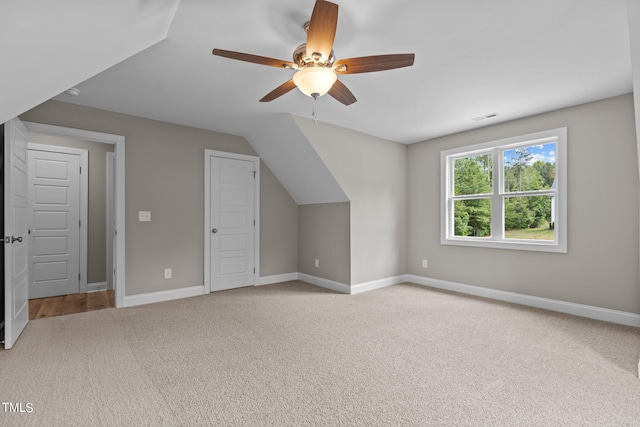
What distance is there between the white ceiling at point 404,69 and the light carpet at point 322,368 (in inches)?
84.0

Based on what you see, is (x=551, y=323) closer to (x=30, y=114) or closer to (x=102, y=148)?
(x=30, y=114)

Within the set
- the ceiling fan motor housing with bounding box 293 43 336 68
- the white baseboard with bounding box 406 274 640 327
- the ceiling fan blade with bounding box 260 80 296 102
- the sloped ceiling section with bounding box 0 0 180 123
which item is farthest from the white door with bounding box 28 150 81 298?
the white baseboard with bounding box 406 274 640 327

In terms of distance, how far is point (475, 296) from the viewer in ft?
13.9

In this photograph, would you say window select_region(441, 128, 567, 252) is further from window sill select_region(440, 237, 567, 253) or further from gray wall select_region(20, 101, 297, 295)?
gray wall select_region(20, 101, 297, 295)

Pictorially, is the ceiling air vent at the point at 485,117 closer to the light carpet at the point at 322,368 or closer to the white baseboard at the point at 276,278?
the light carpet at the point at 322,368

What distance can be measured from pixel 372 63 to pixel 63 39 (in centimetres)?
171

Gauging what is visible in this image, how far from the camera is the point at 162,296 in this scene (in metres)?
3.96

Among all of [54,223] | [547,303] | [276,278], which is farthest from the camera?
[276,278]

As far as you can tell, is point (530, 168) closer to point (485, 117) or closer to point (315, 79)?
point (485, 117)

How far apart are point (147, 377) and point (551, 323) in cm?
368

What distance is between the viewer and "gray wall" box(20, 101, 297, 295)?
3672 millimetres

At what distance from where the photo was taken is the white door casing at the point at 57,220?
4199 mm

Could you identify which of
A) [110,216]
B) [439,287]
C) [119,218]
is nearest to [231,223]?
[119,218]

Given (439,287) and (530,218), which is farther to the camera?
(439,287)
